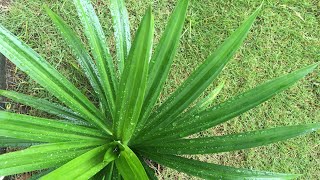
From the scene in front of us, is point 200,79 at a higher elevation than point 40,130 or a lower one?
higher

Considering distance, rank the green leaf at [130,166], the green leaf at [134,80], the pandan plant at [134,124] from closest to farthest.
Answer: the green leaf at [134,80], the green leaf at [130,166], the pandan plant at [134,124]

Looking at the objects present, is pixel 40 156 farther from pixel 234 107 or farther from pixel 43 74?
pixel 234 107

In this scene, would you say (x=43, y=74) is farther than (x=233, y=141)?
Yes

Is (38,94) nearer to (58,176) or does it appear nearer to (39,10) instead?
(39,10)

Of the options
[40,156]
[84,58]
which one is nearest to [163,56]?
[84,58]

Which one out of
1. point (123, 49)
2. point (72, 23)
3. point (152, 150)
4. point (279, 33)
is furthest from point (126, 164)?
point (279, 33)

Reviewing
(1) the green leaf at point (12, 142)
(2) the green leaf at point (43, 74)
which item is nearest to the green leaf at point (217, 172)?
(2) the green leaf at point (43, 74)

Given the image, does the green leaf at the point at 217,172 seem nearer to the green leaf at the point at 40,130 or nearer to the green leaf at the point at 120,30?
the green leaf at the point at 40,130
